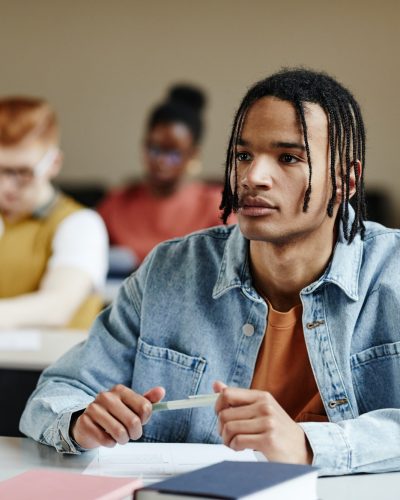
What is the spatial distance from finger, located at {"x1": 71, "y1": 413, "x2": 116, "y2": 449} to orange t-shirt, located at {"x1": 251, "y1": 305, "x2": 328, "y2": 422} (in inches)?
11.9

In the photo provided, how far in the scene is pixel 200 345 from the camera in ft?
5.19

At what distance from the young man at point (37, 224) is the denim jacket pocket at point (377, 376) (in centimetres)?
145

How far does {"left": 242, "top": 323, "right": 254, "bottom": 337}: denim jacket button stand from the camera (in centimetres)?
157

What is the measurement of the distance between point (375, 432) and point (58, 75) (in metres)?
5.40

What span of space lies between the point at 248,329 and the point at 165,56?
5010 mm

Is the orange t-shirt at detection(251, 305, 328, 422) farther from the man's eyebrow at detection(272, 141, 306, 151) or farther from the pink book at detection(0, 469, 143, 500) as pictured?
the pink book at detection(0, 469, 143, 500)

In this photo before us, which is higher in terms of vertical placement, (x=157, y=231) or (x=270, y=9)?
(x=270, y=9)

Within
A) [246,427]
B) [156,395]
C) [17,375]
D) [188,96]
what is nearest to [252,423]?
[246,427]

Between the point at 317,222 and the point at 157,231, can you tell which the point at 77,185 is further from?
the point at 317,222

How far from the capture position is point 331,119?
1519 millimetres

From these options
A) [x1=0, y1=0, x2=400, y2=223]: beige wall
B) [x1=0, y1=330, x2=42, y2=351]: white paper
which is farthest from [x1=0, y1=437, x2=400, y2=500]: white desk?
[x1=0, y1=0, x2=400, y2=223]: beige wall

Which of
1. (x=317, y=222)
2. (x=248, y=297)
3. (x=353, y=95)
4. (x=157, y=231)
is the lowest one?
(x=157, y=231)

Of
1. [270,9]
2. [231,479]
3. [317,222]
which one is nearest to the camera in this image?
[231,479]

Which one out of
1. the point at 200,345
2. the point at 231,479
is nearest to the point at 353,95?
the point at 200,345
